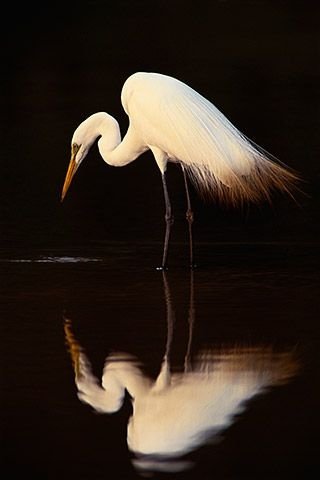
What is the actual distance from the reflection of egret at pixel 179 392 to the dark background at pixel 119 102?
10.4 feet

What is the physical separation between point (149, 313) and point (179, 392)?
158 cm

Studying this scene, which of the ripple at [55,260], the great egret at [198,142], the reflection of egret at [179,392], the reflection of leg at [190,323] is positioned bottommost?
the reflection of egret at [179,392]

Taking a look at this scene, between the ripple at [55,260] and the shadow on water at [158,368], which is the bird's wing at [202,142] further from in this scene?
the ripple at [55,260]

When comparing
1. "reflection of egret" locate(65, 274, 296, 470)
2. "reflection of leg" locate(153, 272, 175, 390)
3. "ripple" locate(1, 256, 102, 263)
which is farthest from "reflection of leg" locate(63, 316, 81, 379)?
"ripple" locate(1, 256, 102, 263)

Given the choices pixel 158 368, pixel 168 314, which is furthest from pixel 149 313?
pixel 158 368

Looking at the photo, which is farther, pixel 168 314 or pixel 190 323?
pixel 168 314

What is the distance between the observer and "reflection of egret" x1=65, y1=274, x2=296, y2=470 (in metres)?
5.09

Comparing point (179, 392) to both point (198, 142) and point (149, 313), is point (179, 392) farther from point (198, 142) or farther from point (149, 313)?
point (198, 142)

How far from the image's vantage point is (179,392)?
571 cm

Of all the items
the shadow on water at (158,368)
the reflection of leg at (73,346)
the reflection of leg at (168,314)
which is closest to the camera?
the shadow on water at (158,368)

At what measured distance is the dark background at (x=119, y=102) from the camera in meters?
10.4

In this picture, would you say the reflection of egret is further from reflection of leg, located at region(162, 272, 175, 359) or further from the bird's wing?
the bird's wing

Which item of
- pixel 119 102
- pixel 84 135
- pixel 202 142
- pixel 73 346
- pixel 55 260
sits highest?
pixel 119 102

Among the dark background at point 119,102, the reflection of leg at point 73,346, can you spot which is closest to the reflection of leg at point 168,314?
the reflection of leg at point 73,346
